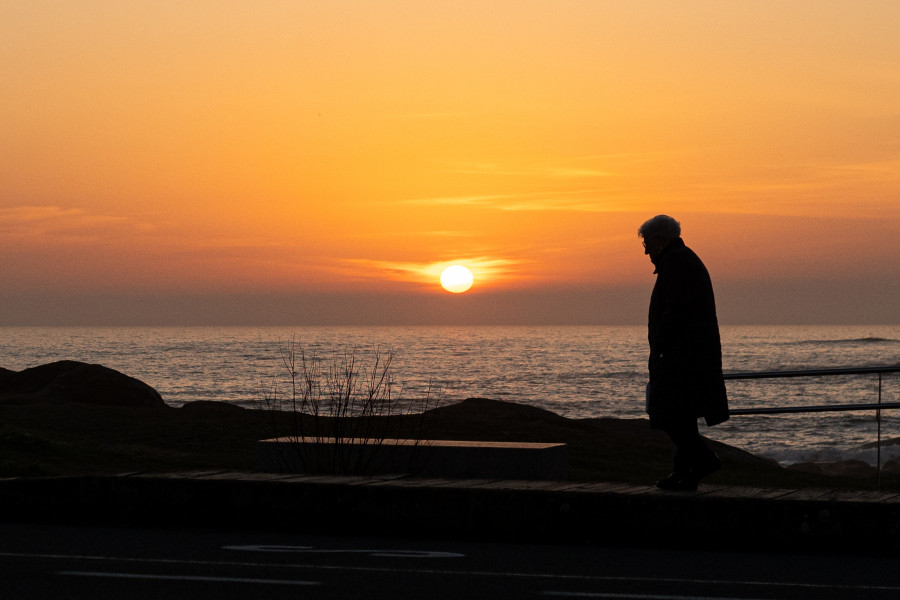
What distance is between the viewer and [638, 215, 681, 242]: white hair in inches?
336

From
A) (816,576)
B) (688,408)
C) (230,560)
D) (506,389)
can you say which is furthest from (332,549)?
(506,389)

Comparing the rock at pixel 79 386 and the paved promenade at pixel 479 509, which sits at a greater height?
the paved promenade at pixel 479 509

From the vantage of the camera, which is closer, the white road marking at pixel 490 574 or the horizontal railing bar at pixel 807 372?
the white road marking at pixel 490 574

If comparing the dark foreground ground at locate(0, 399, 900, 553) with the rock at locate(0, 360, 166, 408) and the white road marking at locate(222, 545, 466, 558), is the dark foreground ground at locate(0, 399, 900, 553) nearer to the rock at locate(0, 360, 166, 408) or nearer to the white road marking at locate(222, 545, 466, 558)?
the white road marking at locate(222, 545, 466, 558)

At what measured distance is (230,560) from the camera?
7.71 meters

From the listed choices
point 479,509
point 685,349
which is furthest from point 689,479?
point 479,509

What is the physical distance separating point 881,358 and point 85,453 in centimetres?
9719

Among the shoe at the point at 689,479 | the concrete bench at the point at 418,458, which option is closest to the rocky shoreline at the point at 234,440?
the concrete bench at the point at 418,458

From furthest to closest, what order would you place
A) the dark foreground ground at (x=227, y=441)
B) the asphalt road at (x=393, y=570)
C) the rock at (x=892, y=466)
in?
the rock at (x=892, y=466) → the dark foreground ground at (x=227, y=441) → the asphalt road at (x=393, y=570)

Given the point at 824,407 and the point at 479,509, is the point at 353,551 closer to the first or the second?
the point at 479,509

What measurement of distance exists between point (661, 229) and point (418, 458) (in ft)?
12.9

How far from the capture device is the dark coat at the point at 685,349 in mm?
8258

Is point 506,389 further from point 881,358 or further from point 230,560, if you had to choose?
point 230,560

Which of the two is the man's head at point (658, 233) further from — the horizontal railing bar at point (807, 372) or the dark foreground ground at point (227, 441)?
the dark foreground ground at point (227, 441)
